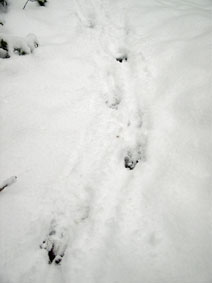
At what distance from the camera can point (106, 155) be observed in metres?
1.87

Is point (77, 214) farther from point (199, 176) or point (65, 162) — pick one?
point (199, 176)

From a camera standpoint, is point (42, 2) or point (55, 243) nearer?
point (55, 243)

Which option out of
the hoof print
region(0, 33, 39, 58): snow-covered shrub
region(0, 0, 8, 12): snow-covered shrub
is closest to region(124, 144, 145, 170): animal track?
the hoof print

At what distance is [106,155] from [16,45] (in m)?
1.96

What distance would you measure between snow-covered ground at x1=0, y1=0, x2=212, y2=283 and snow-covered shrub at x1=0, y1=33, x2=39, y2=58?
106 mm

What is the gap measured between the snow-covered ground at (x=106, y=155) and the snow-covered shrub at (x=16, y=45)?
4.2 inches

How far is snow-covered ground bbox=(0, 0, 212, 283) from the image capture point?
4.37 ft

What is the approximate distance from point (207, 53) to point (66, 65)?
1.89m

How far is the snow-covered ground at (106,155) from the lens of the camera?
133 cm

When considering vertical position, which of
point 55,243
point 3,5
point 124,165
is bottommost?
point 55,243

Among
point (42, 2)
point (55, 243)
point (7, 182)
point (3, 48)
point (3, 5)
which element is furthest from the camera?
point (42, 2)

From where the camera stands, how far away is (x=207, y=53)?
2.41m

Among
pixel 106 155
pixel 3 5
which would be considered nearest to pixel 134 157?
pixel 106 155

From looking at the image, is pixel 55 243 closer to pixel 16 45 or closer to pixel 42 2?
pixel 16 45
